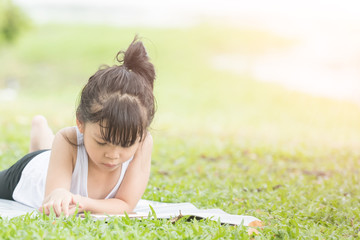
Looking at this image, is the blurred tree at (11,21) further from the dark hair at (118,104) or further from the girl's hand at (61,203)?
the girl's hand at (61,203)

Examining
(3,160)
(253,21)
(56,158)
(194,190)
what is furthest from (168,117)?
(253,21)

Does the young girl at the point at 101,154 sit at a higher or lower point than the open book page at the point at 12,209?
higher

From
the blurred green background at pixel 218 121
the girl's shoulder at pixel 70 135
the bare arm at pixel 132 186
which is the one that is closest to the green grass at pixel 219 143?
the blurred green background at pixel 218 121

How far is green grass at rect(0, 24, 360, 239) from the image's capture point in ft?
10.6

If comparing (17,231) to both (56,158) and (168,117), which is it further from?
(168,117)

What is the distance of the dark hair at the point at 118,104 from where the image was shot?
10.2 ft

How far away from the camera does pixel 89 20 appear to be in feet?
105

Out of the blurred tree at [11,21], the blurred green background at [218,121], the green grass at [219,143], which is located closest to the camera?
the green grass at [219,143]

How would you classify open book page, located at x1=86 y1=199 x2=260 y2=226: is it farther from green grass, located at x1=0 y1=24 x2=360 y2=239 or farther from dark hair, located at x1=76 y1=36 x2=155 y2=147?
dark hair, located at x1=76 y1=36 x2=155 y2=147

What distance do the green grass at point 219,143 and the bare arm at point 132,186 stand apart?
35cm

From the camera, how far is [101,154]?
3225 millimetres

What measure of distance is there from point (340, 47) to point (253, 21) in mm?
7393


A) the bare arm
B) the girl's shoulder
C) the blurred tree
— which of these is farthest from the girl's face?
the blurred tree

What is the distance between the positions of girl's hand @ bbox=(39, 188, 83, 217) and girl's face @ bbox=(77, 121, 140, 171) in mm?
279
